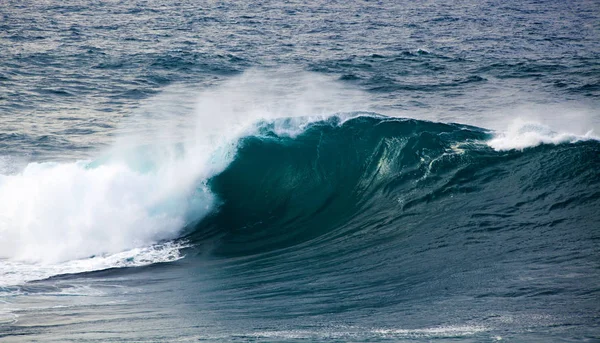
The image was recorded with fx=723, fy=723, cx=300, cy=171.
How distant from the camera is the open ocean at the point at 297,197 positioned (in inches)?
398

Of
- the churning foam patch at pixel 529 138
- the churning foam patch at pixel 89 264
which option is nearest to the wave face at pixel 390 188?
the churning foam patch at pixel 529 138

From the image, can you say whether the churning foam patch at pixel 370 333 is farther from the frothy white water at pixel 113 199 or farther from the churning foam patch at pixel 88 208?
the churning foam patch at pixel 88 208

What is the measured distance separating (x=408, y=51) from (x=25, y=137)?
18505 mm

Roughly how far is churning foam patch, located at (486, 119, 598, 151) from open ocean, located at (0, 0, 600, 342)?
5 cm

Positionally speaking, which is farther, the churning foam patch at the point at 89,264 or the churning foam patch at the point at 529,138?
the churning foam patch at the point at 529,138

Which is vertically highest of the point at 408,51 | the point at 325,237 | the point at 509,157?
the point at 408,51

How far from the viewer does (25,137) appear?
832 inches

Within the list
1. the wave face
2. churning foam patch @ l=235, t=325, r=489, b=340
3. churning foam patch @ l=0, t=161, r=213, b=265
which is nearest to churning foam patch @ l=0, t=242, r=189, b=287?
churning foam patch @ l=0, t=161, r=213, b=265

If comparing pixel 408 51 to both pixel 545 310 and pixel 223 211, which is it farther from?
pixel 545 310

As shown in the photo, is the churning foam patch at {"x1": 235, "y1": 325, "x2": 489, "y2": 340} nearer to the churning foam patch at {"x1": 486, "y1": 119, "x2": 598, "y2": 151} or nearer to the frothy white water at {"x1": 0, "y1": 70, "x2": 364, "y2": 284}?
the frothy white water at {"x1": 0, "y1": 70, "x2": 364, "y2": 284}

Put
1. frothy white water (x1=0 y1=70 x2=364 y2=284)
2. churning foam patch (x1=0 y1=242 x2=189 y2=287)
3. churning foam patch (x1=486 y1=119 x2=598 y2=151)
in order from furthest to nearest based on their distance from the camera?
1. churning foam patch (x1=486 y1=119 x2=598 y2=151)
2. frothy white water (x1=0 y1=70 x2=364 y2=284)
3. churning foam patch (x1=0 y1=242 x2=189 y2=287)

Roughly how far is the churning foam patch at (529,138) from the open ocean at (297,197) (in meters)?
0.05

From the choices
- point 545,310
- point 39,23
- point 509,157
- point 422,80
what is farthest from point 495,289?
point 39,23

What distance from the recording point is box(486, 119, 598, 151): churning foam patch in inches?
653
